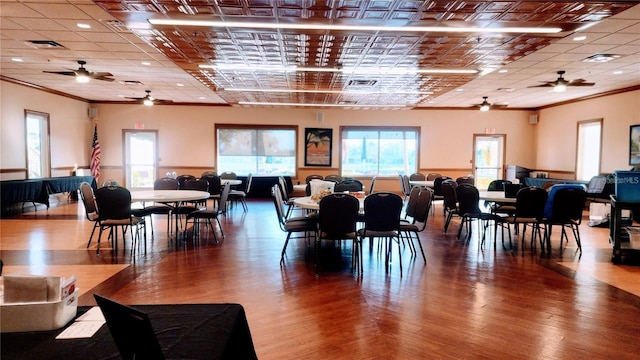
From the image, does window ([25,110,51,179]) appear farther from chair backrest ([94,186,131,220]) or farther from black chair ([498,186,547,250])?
black chair ([498,186,547,250])

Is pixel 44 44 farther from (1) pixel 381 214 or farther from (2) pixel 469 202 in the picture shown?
(2) pixel 469 202

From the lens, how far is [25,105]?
31.1ft

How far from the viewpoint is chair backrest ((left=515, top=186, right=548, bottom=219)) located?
17.9 ft

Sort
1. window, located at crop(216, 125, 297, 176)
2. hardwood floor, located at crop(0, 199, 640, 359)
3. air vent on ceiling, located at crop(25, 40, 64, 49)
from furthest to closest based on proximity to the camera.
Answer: window, located at crop(216, 125, 297, 176)
air vent on ceiling, located at crop(25, 40, 64, 49)
hardwood floor, located at crop(0, 199, 640, 359)

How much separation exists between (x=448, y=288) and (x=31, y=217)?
8460mm

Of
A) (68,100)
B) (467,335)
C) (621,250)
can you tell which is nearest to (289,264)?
(467,335)

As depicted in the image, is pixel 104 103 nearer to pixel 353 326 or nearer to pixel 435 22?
pixel 435 22

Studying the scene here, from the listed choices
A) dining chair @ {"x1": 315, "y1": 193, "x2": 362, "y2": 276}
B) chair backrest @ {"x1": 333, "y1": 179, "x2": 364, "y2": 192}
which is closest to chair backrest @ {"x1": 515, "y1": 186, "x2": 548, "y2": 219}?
chair backrest @ {"x1": 333, "y1": 179, "x2": 364, "y2": 192}

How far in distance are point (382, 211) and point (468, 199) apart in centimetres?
231

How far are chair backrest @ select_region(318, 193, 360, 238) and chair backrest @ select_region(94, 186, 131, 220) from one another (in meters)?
2.66

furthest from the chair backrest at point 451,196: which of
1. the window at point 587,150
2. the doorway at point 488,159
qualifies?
the doorway at point 488,159

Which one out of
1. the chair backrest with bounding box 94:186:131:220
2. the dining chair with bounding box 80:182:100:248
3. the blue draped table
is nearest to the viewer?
the chair backrest with bounding box 94:186:131:220

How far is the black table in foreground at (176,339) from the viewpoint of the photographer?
1.18m

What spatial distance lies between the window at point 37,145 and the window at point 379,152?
8698mm
